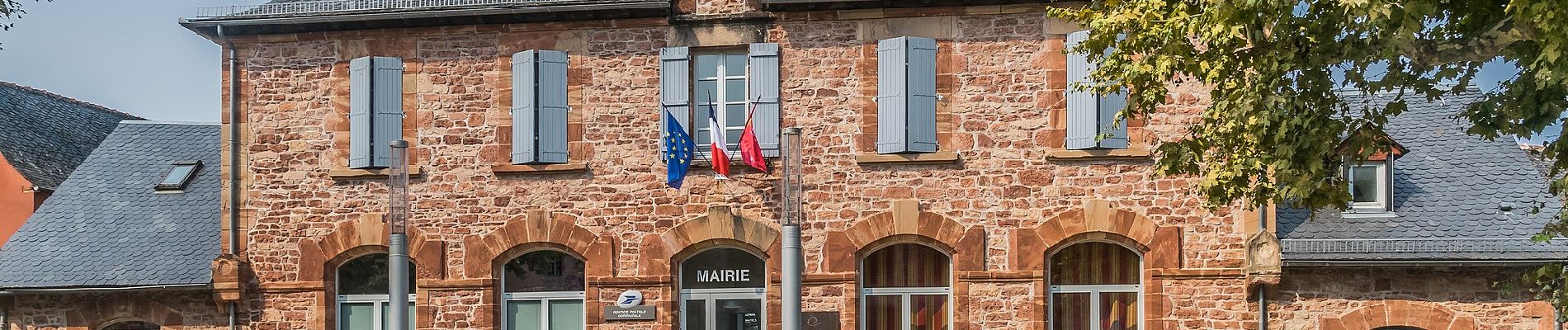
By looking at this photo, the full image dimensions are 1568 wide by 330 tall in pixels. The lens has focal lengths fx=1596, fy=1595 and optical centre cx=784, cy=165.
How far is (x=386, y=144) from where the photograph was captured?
52.0 ft

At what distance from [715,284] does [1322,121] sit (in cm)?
678

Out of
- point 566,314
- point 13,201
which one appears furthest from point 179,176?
point 566,314

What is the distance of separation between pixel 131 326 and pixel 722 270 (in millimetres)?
6302

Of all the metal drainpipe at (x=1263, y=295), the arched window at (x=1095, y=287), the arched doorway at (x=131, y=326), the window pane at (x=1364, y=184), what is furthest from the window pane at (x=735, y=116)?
the arched doorway at (x=131, y=326)

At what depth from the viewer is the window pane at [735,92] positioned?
1553 cm

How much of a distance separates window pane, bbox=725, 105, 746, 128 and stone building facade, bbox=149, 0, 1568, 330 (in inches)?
19.6

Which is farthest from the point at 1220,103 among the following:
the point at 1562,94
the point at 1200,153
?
the point at 1562,94

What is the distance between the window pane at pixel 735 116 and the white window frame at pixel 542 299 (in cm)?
230

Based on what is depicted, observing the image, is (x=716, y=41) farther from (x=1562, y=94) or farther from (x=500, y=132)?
(x=1562, y=94)

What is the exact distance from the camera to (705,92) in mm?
15617

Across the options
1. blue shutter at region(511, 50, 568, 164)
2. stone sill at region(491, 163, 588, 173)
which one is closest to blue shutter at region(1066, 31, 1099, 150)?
stone sill at region(491, 163, 588, 173)

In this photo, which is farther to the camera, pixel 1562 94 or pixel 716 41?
pixel 716 41

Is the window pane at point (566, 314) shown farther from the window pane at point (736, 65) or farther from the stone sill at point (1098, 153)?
the stone sill at point (1098, 153)

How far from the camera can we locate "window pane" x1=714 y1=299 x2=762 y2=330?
15672mm
